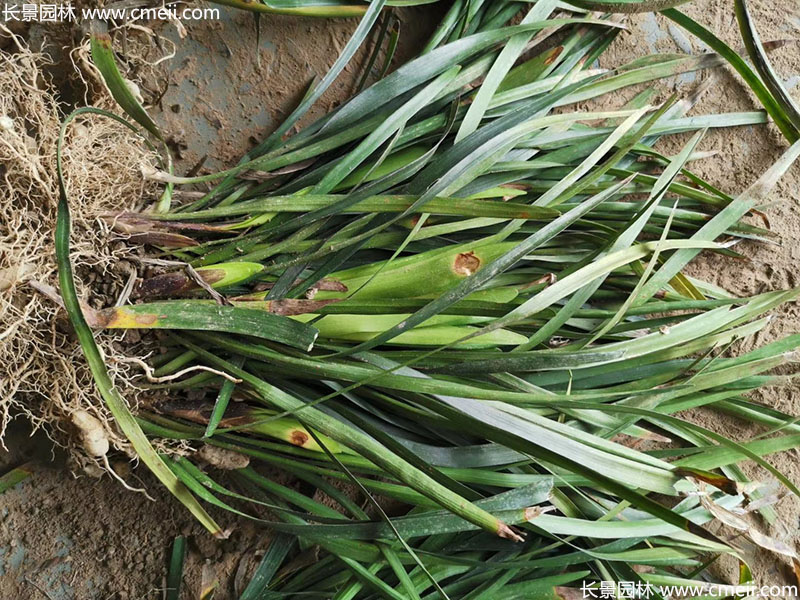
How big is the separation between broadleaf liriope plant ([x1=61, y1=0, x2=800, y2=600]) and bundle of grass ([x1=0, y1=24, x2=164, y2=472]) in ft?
0.16

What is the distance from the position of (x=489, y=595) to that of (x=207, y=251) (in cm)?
60

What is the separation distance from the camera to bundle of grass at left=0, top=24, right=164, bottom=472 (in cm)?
80

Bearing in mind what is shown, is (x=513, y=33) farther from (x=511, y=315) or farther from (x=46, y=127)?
(x=46, y=127)

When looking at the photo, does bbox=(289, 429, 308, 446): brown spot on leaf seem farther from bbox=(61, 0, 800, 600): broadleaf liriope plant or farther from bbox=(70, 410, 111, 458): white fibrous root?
bbox=(70, 410, 111, 458): white fibrous root

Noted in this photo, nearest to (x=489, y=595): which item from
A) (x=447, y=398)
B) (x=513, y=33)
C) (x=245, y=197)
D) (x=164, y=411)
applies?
(x=447, y=398)

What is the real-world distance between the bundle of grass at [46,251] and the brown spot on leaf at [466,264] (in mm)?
428

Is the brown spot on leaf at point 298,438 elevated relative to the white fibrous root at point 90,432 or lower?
elevated

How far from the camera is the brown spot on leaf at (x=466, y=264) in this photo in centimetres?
80

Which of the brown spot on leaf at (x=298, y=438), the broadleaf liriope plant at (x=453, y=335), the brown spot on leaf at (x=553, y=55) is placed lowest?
the brown spot on leaf at (x=298, y=438)

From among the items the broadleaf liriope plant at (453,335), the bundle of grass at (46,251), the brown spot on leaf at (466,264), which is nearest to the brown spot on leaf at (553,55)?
the broadleaf liriope plant at (453,335)

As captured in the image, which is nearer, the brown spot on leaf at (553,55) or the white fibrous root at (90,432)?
the white fibrous root at (90,432)

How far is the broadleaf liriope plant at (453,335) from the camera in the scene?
2.53 feet

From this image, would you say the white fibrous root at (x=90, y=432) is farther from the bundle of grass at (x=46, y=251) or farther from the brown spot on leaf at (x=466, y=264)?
the brown spot on leaf at (x=466, y=264)

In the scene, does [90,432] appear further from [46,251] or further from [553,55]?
[553,55]
